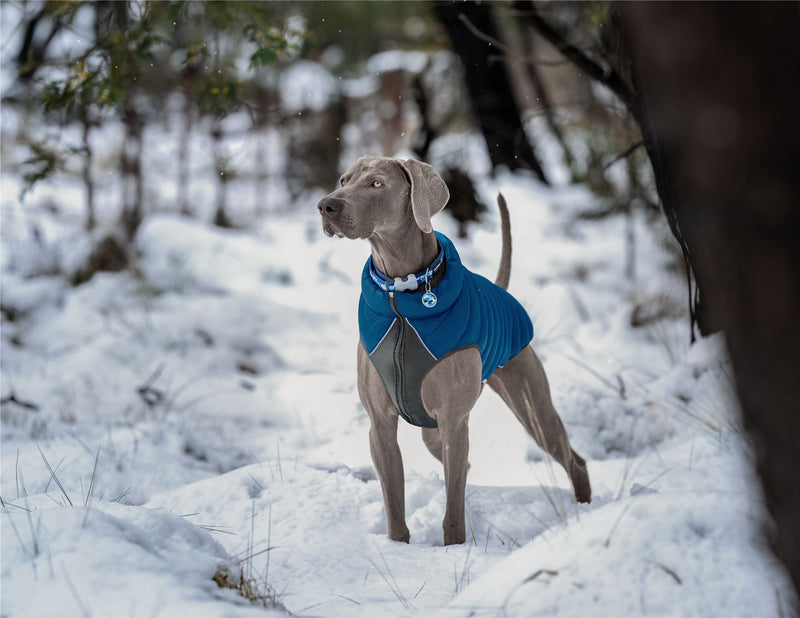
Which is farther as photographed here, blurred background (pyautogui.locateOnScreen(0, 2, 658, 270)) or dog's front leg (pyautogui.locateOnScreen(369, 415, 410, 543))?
blurred background (pyautogui.locateOnScreen(0, 2, 658, 270))

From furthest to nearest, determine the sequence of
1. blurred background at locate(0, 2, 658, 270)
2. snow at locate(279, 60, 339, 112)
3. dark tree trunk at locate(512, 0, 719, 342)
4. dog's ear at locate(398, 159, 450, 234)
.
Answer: snow at locate(279, 60, 339, 112), blurred background at locate(0, 2, 658, 270), dark tree trunk at locate(512, 0, 719, 342), dog's ear at locate(398, 159, 450, 234)

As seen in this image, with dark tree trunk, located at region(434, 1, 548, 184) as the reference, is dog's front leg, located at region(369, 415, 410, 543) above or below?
below

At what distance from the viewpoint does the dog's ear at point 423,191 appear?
8.37 feet

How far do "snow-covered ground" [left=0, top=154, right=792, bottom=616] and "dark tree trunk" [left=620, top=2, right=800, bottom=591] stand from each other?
1.73ft

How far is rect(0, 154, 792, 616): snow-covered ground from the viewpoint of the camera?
166 centimetres

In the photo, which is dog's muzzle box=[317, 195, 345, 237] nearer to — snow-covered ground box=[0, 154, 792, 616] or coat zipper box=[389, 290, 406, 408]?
coat zipper box=[389, 290, 406, 408]

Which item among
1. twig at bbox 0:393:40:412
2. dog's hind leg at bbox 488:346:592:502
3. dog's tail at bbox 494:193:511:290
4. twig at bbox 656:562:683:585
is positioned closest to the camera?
twig at bbox 656:562:683:585

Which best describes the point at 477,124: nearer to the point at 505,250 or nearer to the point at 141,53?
the point at 141,53

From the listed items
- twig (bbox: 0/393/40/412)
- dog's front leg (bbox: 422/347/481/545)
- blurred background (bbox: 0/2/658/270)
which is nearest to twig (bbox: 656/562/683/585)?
dog's front leg (bbox: 422/347/481/545)

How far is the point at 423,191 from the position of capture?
8.51 ft

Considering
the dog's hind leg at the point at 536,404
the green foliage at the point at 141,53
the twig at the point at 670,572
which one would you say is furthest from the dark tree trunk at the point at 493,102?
the twig at the point at 670,572

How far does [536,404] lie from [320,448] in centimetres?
158

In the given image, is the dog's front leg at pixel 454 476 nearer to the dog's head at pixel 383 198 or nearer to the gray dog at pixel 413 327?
the gray dog at pixel 413 327

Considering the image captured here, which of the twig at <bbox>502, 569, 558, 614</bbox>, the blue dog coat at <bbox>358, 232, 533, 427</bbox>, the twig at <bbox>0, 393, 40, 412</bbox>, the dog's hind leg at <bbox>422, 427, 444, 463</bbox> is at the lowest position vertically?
the twig at <bbox>0, 393, 40, 412</bbox>
